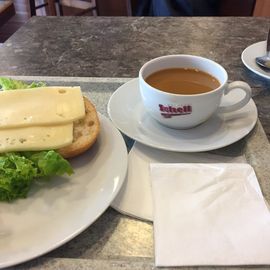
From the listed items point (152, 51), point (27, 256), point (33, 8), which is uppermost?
point (27, 256)

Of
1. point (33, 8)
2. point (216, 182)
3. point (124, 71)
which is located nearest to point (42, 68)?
point (124, 71)

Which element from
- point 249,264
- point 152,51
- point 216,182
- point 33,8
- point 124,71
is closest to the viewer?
point 249,264

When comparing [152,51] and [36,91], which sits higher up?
[36,91]

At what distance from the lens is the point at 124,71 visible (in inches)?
39.8

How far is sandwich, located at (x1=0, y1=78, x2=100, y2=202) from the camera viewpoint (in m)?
0.54

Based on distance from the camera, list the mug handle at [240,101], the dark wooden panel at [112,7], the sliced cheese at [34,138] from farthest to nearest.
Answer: the dark wooden panel at [112,7]
the mug handle at [240,101]
the sliced cheese at [34,138]

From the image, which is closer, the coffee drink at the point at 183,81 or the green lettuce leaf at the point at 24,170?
the green lettuce leaf at the point at 24,170

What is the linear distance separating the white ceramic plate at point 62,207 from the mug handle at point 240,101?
0.74ft

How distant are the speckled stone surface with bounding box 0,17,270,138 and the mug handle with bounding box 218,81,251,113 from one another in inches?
6.4

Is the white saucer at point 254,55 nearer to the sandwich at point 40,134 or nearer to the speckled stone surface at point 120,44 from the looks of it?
the speckled stone surface at point 120,44

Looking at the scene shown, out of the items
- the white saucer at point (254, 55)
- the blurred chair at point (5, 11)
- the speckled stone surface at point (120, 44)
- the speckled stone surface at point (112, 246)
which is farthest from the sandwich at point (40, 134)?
the blurred chair at point (5, 11)

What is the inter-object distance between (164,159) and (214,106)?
14 centimetres

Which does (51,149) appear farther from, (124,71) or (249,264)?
(124,71)

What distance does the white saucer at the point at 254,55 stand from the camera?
3.07 feet
